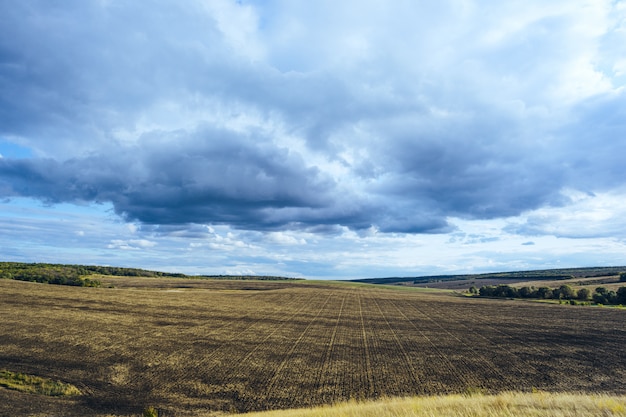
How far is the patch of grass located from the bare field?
0.70m

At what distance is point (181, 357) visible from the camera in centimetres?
2962

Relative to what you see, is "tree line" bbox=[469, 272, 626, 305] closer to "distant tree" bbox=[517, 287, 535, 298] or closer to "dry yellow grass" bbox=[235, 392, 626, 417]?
"distant tree" bbox=[517, 287, 535, 298]

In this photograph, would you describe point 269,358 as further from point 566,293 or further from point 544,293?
point 544,293

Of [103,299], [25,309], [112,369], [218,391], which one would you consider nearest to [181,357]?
[112,369]

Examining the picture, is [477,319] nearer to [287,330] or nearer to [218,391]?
[287,330]

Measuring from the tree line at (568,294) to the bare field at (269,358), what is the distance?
51.2 m

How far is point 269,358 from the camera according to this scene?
29.8 meters

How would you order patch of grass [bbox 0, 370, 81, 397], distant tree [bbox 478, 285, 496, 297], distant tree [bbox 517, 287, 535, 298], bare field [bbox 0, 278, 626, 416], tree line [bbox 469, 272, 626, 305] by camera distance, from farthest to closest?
distant tree [bbox 478, 285, 496, 297] < distant tree [bbox 517, 287, 535, 298] < tree line [bbox 469, 272, 626, 305] < bare field [bbox 0, 278, 626, 416] < patch of grass [bbox 0, 370, 81, 397]

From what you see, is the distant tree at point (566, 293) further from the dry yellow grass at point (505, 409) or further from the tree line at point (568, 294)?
the dry yellow grass at point (505, 409)

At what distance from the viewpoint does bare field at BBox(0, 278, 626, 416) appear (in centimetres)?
2153

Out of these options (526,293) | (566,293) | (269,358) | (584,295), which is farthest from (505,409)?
(526,293)

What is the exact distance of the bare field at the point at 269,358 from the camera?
21.5 meters

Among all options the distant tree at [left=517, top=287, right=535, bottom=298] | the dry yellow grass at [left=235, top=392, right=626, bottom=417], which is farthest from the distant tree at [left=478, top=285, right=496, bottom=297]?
the dry yellow grass at [left=235, top=392, right=626, bottom=417]

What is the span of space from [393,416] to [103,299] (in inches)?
2531
